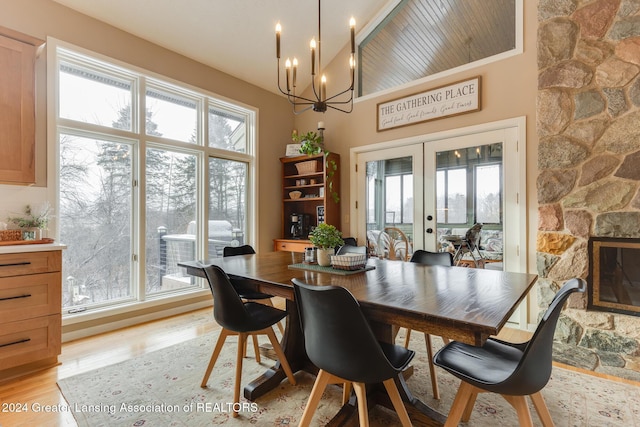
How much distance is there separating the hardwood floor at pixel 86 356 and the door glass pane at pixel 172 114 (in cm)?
212

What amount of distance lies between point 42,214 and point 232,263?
5.88 feet

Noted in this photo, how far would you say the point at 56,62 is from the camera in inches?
113

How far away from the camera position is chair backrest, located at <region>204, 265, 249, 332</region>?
5.84ft

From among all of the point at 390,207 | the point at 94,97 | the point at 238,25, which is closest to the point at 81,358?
the point at 94,97

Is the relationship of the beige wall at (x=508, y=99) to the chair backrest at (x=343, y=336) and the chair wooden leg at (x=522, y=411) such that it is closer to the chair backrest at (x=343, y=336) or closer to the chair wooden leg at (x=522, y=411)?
the chair wooden leg at (x=522, y=411)

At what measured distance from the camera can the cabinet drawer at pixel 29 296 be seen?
2221 mm

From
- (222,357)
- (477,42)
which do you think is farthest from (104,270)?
(477,42)

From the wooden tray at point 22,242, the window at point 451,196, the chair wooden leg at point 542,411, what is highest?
the window at point 451,196

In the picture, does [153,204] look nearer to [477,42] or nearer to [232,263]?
[232,263]

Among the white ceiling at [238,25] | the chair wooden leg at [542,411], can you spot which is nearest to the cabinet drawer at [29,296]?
the white ceiling at [238,25]

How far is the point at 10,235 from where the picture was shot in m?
2.49

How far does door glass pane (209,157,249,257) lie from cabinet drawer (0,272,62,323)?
1802 millimetres

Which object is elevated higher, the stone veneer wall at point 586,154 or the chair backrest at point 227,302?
the stone veneer wall at point 586,154

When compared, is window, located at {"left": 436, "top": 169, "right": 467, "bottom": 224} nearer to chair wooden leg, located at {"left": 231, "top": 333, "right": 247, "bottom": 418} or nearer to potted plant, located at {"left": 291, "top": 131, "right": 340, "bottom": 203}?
potted plant, located at {"left": 291, "top": 131, "right": 340, "bottom": 203}
